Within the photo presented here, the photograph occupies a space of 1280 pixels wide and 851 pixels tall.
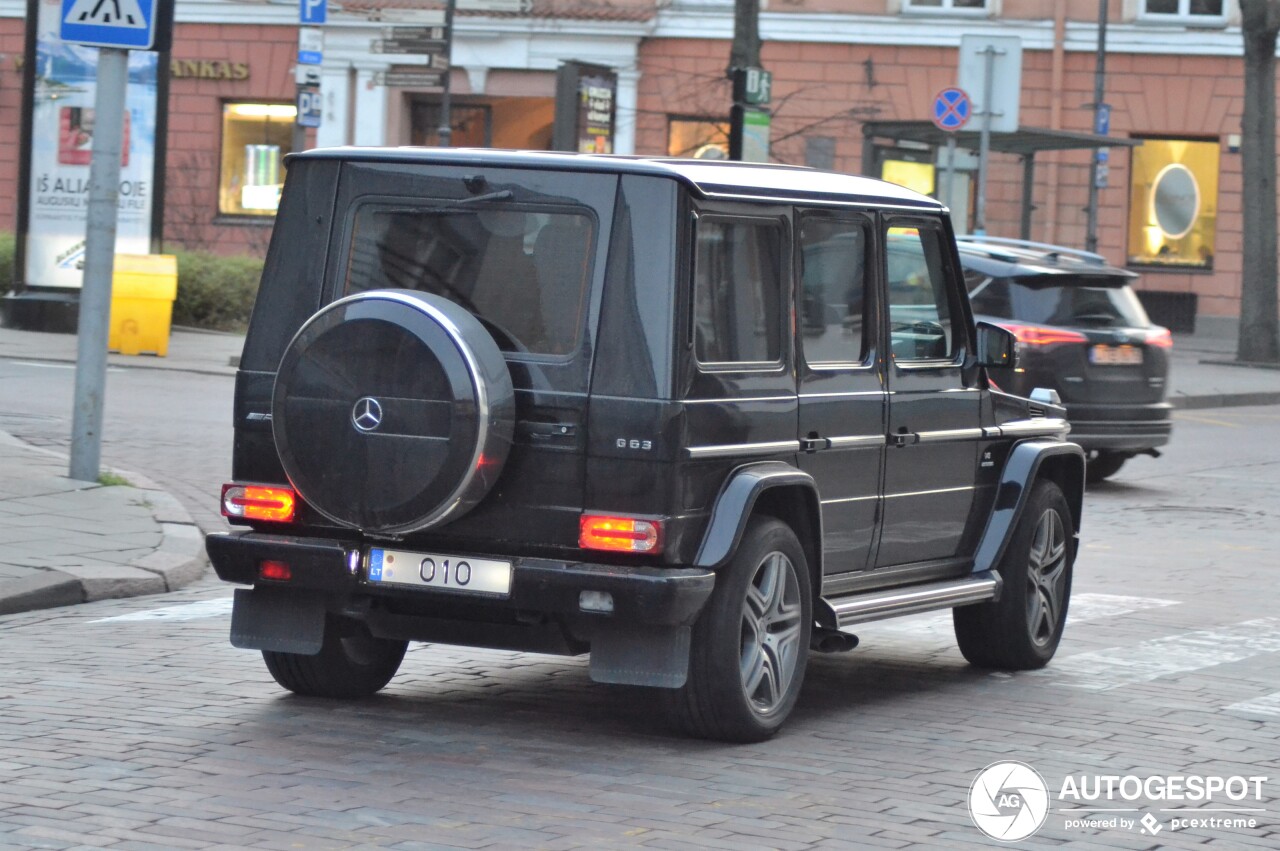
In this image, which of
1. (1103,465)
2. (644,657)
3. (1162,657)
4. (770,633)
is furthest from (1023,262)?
(644,657)

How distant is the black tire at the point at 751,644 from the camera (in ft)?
20.9

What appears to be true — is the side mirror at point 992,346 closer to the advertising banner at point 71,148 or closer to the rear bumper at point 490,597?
the rear bumper at point 490,597

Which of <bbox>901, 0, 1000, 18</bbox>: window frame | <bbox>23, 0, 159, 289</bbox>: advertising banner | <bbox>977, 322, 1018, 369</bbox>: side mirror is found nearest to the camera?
<bbox>977, 322, 1018, 369</bbox>: side mirror

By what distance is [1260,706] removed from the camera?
25.2ft

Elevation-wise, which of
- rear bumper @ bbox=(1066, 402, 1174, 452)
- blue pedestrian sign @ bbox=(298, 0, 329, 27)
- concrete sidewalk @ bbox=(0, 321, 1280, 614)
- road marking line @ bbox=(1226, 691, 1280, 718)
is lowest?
road marking line @ bbox=(1226, 691, 1280, 718)

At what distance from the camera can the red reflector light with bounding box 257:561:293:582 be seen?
259 inches

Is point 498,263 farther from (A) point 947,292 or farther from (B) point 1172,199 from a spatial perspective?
(B) point 1172,199

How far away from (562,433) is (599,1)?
3309 cm

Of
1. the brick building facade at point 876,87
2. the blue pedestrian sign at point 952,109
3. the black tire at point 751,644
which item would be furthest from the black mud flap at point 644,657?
the brick building facade at point 876,87

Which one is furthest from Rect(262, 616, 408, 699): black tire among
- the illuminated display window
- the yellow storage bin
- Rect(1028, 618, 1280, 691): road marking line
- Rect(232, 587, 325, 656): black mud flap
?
the illuminated display window

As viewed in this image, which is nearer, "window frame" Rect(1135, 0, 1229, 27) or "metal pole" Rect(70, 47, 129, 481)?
"metal pole" Rect(70, 47, 129, 481)

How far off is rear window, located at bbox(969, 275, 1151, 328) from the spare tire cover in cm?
951

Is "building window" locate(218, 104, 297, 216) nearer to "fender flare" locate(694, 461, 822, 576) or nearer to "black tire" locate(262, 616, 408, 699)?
"black tire" locate(262, 616, 408, 699)

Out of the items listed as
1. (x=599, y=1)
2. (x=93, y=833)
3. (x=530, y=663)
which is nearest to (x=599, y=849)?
(x=93, y=833)
